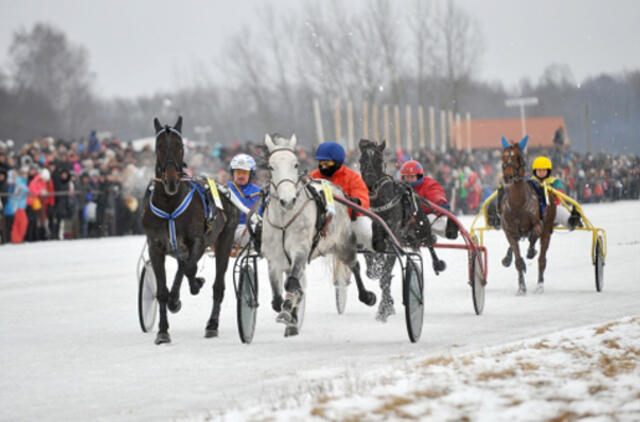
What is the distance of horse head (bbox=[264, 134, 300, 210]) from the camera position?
8.52m

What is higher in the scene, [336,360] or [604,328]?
[604,328]

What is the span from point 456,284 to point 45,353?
6.89m

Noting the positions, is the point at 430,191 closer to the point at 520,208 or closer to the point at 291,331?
the point at 520,208

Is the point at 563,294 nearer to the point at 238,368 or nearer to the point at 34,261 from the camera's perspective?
the point at 238,368

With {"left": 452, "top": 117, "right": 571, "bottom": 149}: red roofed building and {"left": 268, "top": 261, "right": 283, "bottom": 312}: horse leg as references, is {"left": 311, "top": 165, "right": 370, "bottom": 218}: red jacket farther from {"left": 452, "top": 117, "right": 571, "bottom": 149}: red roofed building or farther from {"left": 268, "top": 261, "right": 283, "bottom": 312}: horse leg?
{"left": 452, "top": 117, "right": 571, "bottom": 149}: red roofed building

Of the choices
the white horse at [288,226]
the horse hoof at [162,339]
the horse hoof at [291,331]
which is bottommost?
the horse hoof at [162,339]

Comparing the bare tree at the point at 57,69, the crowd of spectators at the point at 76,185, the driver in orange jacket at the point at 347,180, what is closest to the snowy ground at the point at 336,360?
the driver in orange jacket at the point at 347,180

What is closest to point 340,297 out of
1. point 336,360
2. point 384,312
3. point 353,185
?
point 384,312

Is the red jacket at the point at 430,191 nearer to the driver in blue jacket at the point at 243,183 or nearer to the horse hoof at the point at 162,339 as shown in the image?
the driver in blue jacket at the point at 243,183

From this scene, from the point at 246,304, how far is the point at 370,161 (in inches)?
98.6

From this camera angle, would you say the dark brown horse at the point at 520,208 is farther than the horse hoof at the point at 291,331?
Yes

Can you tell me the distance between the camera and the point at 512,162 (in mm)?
13469

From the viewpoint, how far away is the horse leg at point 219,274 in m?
9.80

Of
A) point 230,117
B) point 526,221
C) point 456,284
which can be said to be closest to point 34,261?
point 456,284
